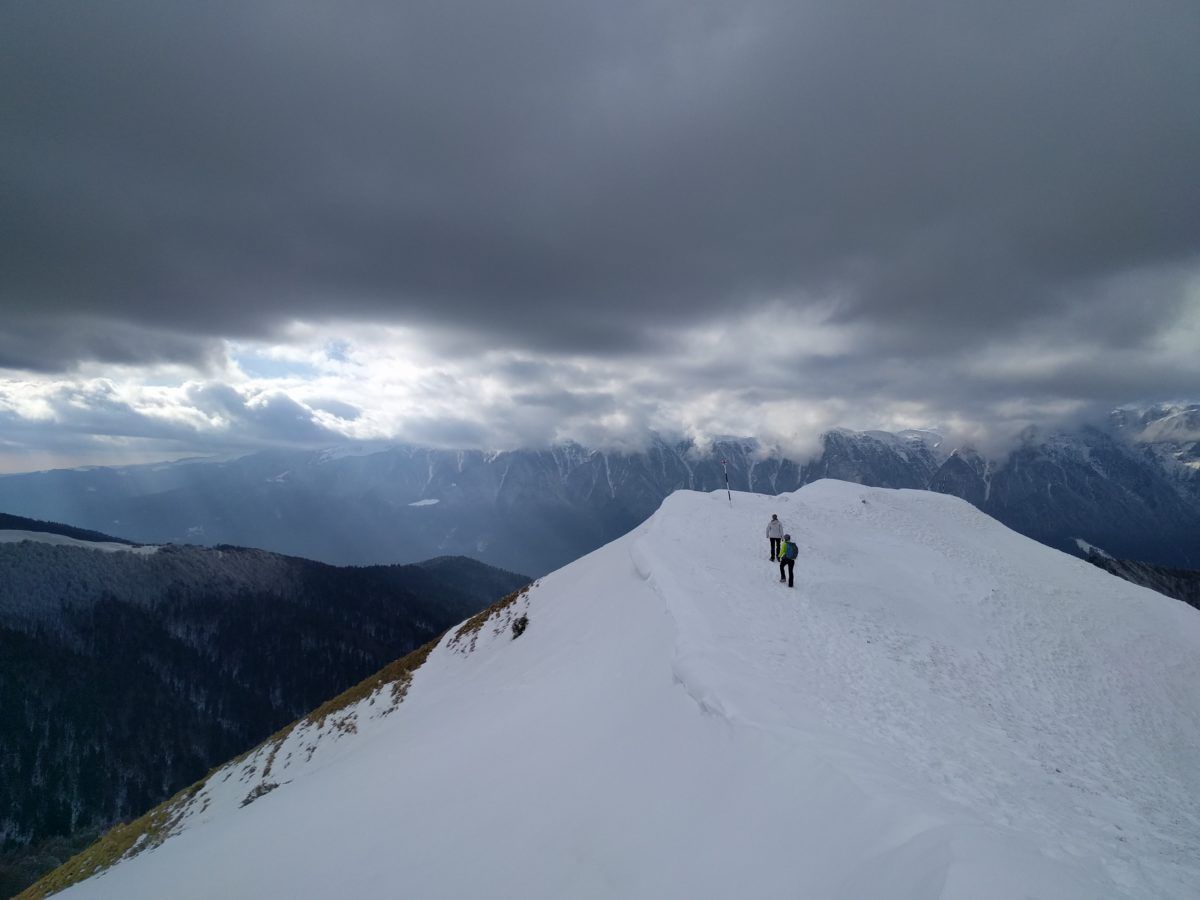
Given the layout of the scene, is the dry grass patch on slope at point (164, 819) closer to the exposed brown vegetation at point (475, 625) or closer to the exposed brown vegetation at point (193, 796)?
the exposed brown vegetation at point (193, 796)

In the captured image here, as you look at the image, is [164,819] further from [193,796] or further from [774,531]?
[774,531]

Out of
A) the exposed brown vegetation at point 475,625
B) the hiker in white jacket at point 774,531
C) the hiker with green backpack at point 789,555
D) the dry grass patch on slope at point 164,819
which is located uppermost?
the hiker in white jacket at point 774,531

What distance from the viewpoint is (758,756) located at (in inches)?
352

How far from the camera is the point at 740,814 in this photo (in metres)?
7.82

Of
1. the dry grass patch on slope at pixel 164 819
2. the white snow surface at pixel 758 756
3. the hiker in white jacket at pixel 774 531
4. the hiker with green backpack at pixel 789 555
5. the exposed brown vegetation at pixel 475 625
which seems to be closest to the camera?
the white snow surface at pixel 758 756

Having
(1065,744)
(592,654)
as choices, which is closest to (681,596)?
(592,654)

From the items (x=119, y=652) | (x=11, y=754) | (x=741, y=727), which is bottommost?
(x=11, y=754)

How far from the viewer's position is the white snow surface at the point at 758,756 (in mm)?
7184

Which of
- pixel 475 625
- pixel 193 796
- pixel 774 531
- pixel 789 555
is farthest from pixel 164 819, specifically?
pixel 774 531

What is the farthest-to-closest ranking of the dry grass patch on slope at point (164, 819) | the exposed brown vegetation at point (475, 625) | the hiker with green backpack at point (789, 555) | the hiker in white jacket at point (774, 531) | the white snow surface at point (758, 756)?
1. the exposed brown vegetation at point (475, 625)
2. the hiker in white jacket at point (774, 531)
3. the dry grass patch on slope at point (164, 819)
4. the hiker with green backpack at point (789, 555)
5. the white snow surface at point (758, 756)

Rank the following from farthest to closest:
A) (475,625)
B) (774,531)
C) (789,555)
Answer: (475,625) → (774,531) → (789,555)

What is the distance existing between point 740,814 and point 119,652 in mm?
267790

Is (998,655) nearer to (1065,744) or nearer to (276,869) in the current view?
(1065,744)

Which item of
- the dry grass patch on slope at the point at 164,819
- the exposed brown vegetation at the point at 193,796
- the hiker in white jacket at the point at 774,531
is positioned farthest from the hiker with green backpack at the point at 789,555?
the dry grass patch on slope at the point at 164,819
